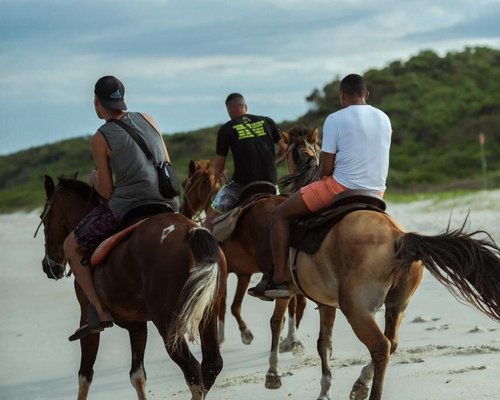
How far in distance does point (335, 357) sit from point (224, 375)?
3.56 feet

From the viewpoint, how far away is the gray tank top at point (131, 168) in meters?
8.16

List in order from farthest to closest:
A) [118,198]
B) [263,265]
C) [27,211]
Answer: [27,211] → [263,265] → [118,198]

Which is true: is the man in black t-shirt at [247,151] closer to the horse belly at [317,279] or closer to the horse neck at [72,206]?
the horse neck at [72,206]

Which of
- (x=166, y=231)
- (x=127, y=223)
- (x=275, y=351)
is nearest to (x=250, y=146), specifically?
(x=275, y=351)

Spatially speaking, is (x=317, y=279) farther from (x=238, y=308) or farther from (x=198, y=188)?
(x=198, y=188)

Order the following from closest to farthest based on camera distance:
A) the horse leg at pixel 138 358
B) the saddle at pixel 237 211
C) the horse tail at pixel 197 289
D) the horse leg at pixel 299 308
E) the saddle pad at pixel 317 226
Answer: the horse tail at pixel 197 289
the saddle pad at pixel 317 226
the horse leg at pixel 138 358
the saddle at pixel 237 211
the horse leg at pixel 299 308

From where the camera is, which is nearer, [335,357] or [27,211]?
[335,357]

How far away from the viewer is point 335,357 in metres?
10.6

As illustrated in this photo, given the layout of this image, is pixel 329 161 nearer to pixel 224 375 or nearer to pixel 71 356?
pixel 224 375

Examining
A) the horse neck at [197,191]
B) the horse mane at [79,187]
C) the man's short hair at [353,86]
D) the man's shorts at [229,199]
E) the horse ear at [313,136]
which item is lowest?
the horse neck at [197,191]

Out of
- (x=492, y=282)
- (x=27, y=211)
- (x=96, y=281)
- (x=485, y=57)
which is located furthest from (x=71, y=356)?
(x=485, y=57)

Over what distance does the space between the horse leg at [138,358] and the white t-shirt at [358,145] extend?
2.01 m

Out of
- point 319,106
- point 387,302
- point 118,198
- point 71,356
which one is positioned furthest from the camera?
point 319,106

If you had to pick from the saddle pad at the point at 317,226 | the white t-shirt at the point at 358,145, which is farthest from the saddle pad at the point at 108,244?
the white t-shirt at the point at 358,145
